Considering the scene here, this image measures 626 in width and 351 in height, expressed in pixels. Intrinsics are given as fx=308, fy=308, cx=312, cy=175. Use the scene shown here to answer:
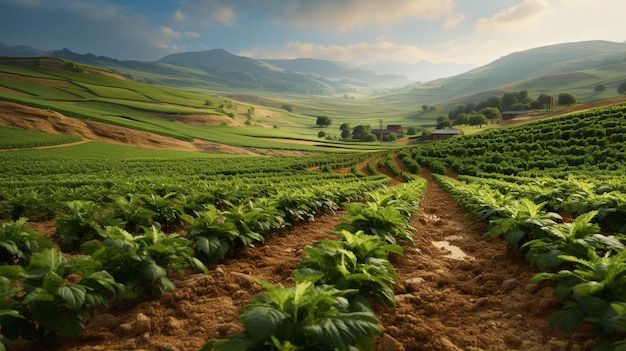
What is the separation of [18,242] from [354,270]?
19.3 feet

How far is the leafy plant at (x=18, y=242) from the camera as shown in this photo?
5246 mm

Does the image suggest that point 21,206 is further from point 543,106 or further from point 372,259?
point 543,106

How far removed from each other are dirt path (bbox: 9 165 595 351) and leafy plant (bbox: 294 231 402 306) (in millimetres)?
474

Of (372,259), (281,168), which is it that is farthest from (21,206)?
(281,168)

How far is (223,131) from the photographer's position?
99438mm

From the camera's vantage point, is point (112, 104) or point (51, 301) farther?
point (112, 104)

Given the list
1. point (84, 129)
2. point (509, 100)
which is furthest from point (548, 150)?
point (509, 100)

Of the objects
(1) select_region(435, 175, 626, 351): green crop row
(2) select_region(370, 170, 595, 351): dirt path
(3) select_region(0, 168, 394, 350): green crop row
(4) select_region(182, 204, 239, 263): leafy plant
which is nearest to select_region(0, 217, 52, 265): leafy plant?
(3) select_region(0, 168, 394, 350): green crop row

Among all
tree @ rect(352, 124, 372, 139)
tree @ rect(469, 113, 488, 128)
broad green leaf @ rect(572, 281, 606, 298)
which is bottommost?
broad green leaf @ rect(572, 281, 606, 298)

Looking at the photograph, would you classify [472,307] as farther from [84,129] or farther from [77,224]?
[84,129]

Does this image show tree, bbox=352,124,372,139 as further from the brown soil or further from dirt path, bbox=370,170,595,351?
dirt path, bbox=370,170,595,351

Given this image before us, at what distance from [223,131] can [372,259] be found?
101 m

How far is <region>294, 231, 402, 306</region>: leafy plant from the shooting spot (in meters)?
3.91

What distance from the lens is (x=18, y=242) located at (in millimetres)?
5422
